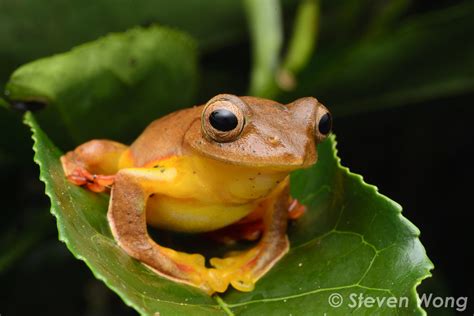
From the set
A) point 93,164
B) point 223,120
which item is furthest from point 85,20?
point 223,120

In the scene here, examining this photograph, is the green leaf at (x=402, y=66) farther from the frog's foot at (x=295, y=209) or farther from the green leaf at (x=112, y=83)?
the frog's foot at (x=295, y=209)

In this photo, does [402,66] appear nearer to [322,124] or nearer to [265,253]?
[322,124]

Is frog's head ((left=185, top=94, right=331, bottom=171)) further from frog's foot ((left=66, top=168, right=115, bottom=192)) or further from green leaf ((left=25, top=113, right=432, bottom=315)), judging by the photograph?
frog's foot ((left=66, top=168, right=115, bottom=192))

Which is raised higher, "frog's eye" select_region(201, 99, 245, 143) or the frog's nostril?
"frog's eye" select_region(201, 99, 245, 143)

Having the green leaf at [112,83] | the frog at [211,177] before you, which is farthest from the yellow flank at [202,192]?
the green leaf at [112,83]

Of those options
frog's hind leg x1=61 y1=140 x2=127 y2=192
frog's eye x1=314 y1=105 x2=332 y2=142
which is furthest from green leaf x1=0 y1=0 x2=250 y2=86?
frog's eye x1=314 y1=105 x2=332 y2=142

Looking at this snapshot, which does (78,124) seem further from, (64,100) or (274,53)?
(274,53)

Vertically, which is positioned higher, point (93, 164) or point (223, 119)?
point (223, 119)
